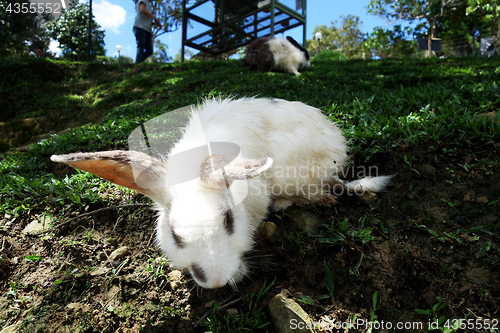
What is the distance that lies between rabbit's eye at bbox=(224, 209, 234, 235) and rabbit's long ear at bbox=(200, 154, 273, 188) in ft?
0.66

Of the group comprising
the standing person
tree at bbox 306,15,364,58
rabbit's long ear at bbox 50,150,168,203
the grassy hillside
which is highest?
tree at bbox 306,15,364,58

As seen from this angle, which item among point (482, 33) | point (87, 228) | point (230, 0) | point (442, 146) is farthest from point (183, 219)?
point (482, 33)

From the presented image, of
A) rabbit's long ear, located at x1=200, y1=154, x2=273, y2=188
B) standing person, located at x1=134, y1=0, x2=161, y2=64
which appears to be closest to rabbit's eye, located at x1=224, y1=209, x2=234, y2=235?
rabbit's long ear, located at x1=200, y1=154, x2=273, y2=188

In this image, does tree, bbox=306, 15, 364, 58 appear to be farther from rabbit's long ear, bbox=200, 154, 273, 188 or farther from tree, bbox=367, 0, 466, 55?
rabbit's long ear, bbox=200, 154, 273, 188

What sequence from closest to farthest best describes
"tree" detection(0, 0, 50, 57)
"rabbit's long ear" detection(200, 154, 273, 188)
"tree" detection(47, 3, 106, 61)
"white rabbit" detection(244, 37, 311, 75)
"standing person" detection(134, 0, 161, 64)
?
"rabbit's long ear" detection(200, 154, 273, 188), "white rabbit" detection(244, 37, 311, 75), "standing person" detection(134, 0, 161, 64), "tree" detection(0, 0, 50, 57), "tree" detection(47, 3, 106, 61)

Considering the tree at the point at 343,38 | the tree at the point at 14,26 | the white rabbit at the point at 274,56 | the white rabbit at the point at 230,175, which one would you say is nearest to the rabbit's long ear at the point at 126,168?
the white rabbit at the point at 230,175

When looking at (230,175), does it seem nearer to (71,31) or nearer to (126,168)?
(126,168)

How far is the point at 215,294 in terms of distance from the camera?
2111mm

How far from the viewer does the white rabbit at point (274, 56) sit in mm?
7582

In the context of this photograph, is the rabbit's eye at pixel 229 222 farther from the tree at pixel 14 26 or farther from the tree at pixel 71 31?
the tree at pixel 71 31

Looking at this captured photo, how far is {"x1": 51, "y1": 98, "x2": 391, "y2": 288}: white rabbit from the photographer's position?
5.54ft

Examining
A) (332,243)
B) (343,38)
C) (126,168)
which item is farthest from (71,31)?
(343,38)

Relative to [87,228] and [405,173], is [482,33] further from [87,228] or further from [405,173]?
[87,228]

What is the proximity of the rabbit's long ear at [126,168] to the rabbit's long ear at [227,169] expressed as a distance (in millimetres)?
389
